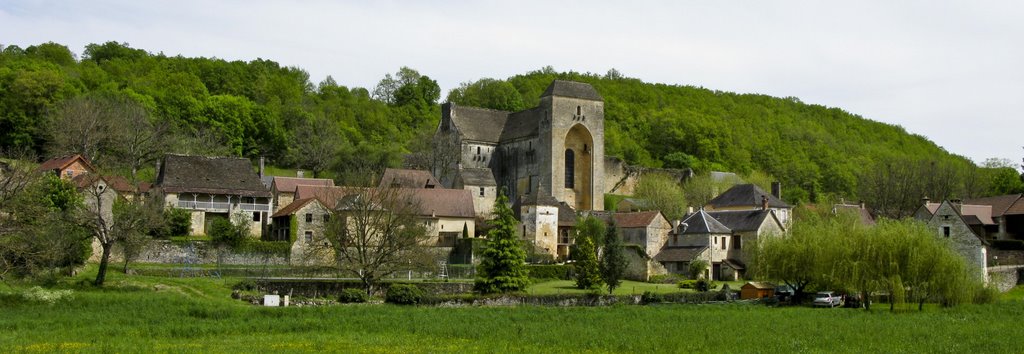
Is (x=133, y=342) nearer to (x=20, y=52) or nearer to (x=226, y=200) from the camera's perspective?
(x=226, y=200)

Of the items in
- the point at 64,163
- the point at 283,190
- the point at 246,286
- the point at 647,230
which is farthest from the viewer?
the point at 283,190

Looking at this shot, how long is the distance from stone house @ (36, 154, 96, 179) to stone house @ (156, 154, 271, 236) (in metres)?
4.04

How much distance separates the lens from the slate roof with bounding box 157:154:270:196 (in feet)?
185

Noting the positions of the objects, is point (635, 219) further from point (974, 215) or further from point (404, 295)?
point (404, 295)

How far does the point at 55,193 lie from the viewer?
159ft

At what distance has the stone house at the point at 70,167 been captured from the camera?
185ft

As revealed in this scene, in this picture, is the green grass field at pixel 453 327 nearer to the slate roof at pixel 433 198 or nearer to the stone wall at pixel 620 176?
the slate roof at pixel 433 198

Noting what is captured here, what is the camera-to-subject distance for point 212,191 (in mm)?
56500

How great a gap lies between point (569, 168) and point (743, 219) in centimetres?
1921

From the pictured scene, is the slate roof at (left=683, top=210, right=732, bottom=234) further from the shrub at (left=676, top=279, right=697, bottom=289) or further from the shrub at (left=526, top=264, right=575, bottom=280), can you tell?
the shrub at (left=526, top=264, right=575, bottom=280)

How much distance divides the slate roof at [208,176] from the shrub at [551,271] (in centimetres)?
1639

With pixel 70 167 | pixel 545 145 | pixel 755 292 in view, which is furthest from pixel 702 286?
pixel 70 167

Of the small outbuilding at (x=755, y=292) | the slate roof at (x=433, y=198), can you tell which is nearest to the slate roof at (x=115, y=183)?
the slate roof at (x=433, y=198)

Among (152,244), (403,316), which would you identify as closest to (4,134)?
(152,244)
